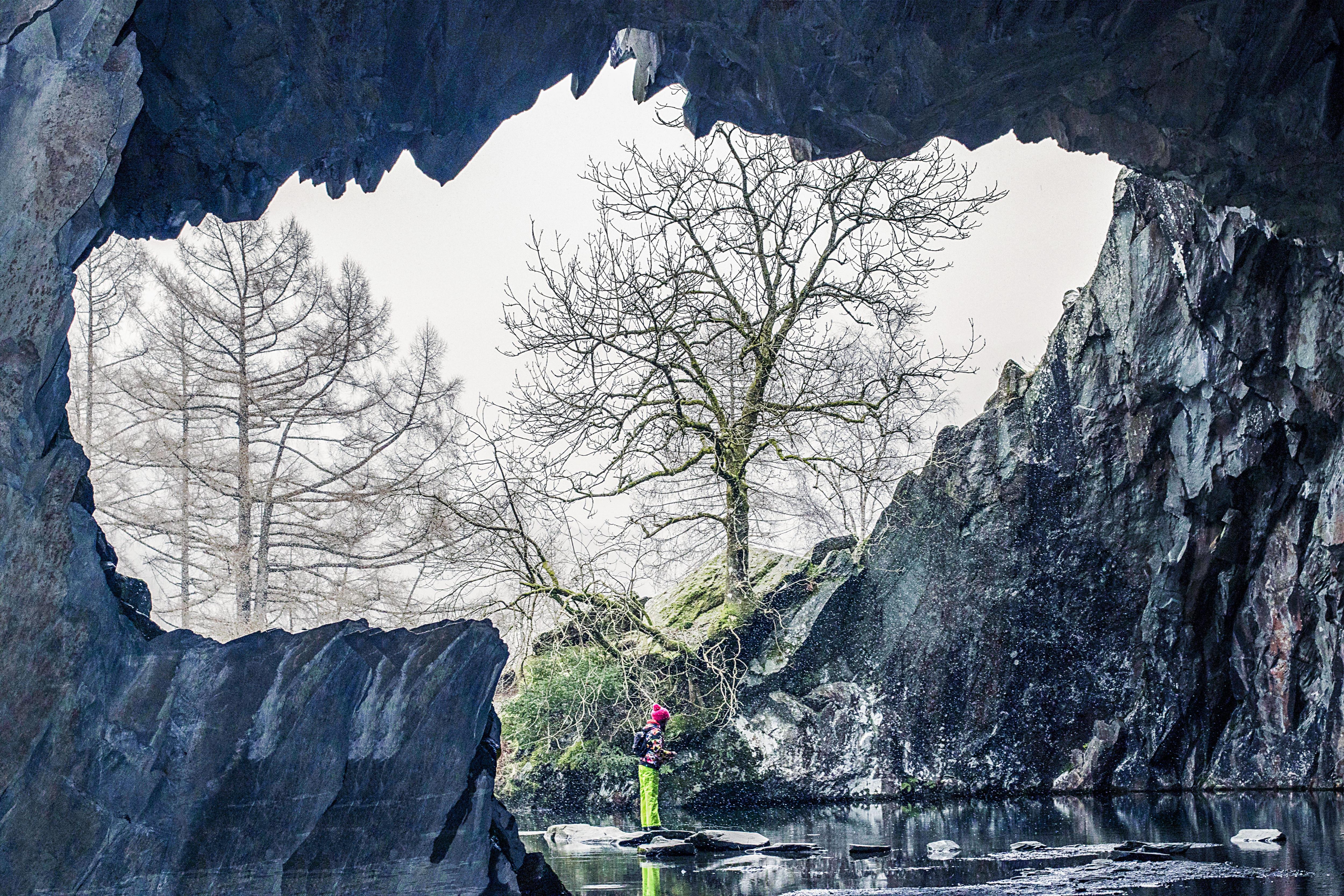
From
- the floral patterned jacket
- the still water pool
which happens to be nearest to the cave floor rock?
the still water pool

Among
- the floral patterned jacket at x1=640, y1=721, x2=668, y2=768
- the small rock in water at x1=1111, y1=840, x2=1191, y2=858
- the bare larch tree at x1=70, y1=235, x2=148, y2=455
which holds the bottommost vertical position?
the small rock in water at x1=1111, y1=840, x2=1191, y2=858

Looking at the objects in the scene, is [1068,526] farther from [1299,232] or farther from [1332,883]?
[1332,883]

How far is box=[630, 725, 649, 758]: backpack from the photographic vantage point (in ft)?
37.8

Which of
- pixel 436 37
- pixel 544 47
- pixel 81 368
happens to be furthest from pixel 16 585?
pixel 81 368

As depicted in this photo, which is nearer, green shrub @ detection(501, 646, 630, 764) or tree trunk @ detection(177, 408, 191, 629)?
green shrub @ detection(501, 646, 630, 764)

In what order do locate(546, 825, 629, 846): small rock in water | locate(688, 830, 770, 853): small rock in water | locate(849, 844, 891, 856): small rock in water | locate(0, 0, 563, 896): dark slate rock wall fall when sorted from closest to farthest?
1. locate(0, 0, 563, 896): dark slate rock wall
2. locate(849, 844, 891, 856): small rock in water
3. locate(688, 830, 770, 853): small rock in water
4. locate(546, 825, 629, 846): small rock in water

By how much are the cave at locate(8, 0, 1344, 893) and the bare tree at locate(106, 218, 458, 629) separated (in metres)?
9.92

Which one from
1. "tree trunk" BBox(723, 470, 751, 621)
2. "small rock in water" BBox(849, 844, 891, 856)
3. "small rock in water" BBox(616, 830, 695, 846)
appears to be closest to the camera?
"small rock in water" BBox(849, 844, 891, 856)

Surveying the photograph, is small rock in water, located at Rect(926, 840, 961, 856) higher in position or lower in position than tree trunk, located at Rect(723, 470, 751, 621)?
lower

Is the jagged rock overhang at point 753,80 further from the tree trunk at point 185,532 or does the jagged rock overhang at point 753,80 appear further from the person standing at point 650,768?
the tree trunk at point 185,532

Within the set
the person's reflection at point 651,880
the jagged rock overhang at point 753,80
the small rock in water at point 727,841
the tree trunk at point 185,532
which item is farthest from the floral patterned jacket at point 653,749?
the tree trunk at point 185,532

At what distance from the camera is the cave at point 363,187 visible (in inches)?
216

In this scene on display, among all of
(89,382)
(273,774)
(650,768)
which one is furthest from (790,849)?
(89,382)

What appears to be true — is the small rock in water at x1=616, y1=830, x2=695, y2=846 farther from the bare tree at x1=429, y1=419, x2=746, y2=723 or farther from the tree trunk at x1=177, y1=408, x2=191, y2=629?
the tree trunk at x1=177, y1=408, x2=191, y2=629
